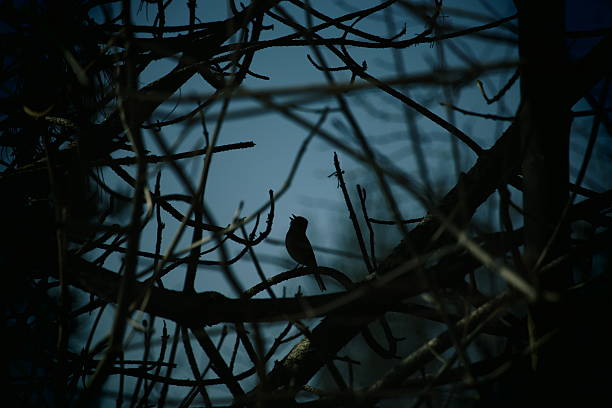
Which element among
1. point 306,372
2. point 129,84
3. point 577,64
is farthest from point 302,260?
point 129,84

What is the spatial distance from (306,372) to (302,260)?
1874 millimetres

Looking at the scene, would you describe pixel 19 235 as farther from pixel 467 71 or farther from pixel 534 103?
pixel 534 103

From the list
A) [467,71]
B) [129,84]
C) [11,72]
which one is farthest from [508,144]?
[11,72]

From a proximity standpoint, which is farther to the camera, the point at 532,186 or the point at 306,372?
the point at 306,372

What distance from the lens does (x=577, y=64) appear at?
1344 mm

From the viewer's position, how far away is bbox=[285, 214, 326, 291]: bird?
10.9 ft

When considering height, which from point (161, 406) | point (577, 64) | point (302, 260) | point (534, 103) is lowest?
point (161, 406)

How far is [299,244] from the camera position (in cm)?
318

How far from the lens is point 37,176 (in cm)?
177

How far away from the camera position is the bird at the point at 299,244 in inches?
131

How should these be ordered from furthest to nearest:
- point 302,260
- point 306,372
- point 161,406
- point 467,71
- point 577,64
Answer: point 302,260 < point 306,372 < point 577,64 < point 161,406 < point 467,71

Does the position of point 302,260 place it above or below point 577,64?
above

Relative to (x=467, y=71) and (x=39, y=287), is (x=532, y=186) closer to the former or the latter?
(x=467, y=71)

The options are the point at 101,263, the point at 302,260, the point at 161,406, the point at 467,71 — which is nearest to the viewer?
the point at 467,71
